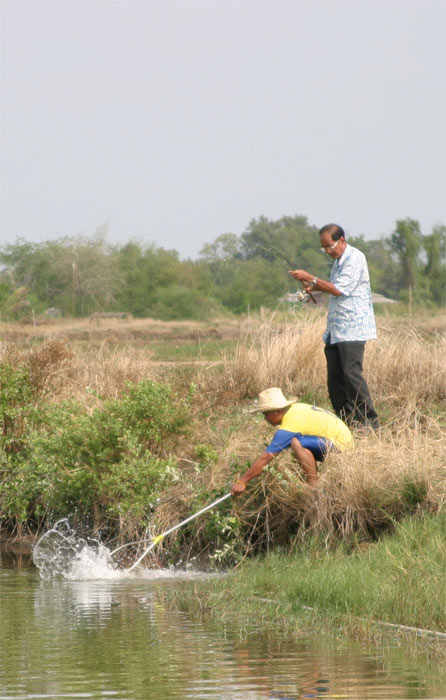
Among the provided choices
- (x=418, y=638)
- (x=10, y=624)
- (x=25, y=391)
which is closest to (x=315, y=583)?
(x=418, y=638)

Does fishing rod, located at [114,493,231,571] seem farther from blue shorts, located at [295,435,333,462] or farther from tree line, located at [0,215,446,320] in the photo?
tree line, located at [0,215,446,320]

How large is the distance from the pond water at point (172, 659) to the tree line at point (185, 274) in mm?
14141

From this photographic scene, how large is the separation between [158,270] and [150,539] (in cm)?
3396

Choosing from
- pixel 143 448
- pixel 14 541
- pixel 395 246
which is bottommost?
pixel 14 541

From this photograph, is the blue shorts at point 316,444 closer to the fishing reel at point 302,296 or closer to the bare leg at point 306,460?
the bare leg at point 306,460

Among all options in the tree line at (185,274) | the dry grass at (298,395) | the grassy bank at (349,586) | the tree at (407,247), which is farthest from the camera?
the tree at (407,247)

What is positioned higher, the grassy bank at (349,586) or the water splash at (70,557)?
the grassy bank at (349,586)

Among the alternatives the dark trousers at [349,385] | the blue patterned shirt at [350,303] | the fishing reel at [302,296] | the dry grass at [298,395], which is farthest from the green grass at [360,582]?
the fishing reel at [302,296]

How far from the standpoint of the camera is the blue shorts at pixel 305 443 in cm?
880

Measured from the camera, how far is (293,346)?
46.5ft

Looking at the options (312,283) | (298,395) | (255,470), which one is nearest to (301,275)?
(312,283)

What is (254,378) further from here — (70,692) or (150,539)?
(70,692)

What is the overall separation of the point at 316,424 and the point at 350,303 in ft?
4.69

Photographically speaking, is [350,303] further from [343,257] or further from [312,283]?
[312,283]
